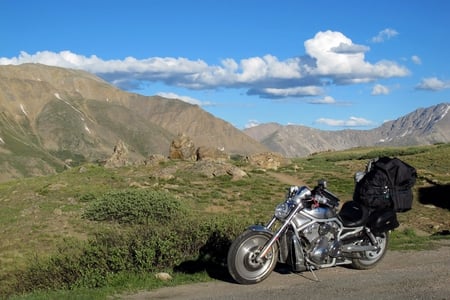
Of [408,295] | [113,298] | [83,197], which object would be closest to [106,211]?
[83,197]

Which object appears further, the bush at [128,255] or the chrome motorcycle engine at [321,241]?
the bush at [128,255]

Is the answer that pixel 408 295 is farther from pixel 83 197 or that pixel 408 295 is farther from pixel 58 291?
pixel 83 197

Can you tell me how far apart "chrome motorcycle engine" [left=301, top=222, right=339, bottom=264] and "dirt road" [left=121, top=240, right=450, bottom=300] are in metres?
0.35

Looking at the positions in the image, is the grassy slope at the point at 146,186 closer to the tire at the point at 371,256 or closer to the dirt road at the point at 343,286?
the dirt road at the point at 343,286

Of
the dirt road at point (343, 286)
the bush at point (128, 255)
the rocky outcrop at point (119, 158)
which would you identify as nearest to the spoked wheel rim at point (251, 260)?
the dirt road at point (343, 286)

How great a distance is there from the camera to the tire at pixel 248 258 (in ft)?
26.6

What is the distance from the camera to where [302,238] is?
328 inches

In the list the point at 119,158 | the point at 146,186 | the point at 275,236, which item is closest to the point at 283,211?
the point at 275,236

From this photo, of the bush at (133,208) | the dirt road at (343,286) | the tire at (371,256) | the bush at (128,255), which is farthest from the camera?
the bush at (133,208)

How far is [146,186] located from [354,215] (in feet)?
66.5

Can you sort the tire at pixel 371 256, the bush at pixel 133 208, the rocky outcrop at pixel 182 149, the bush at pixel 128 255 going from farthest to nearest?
the rocky outcrop at pixel 182 149 < the bush at pixel 133 208 < the bush at pixel 128 255 < the tire at pixel 371 256

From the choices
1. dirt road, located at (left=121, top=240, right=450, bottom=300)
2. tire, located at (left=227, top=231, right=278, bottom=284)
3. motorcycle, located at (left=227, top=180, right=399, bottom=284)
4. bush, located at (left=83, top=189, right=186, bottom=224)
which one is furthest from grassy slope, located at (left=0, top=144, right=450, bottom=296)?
motorcycle, located at (left=227, top=180, right=399, bottom=284)

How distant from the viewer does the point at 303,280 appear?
8.41m

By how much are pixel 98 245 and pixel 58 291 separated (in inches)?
47.1
